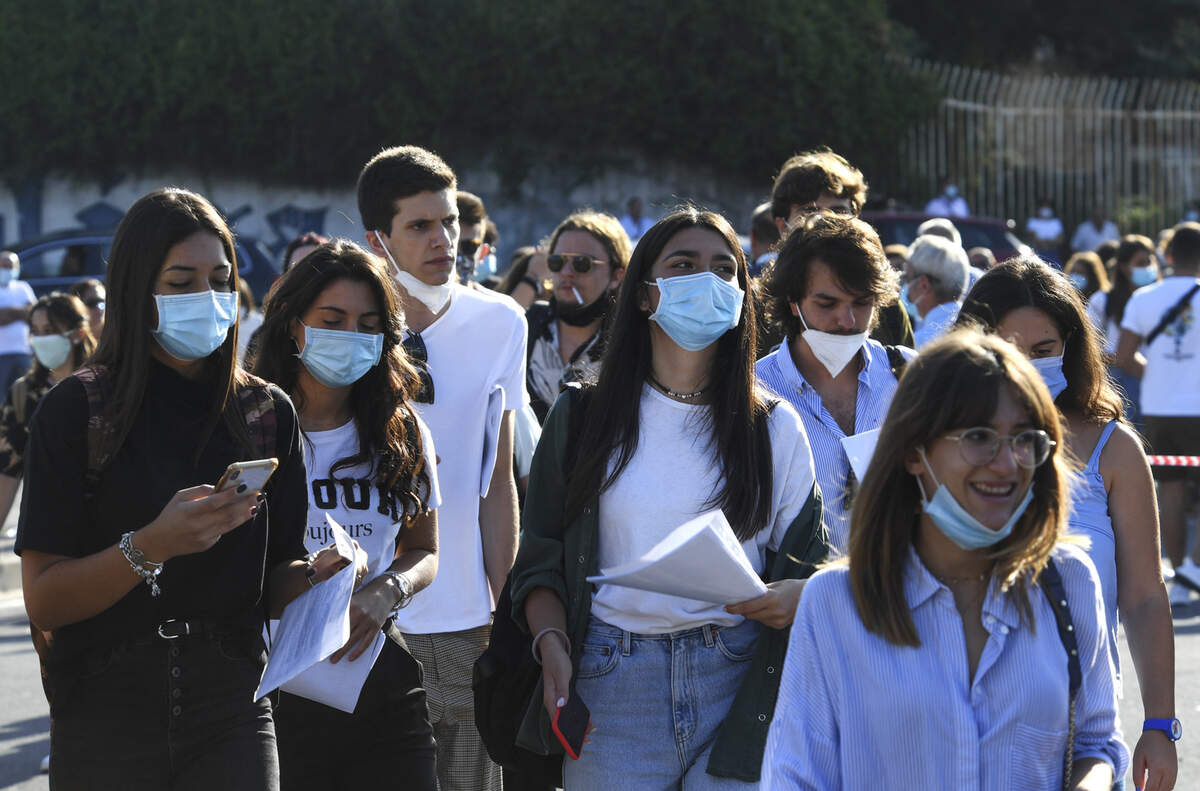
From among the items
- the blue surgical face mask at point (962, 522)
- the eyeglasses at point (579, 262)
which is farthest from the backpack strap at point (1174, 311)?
the blue surgical face mask at point (962, 522)

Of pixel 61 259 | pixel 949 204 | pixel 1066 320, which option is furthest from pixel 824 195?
pixel 949 204

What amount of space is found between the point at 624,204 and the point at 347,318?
65.4 ft

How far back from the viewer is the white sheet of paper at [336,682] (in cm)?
389

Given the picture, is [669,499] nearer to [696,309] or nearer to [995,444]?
[696,309]

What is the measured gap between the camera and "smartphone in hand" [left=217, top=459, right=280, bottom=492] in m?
3.15

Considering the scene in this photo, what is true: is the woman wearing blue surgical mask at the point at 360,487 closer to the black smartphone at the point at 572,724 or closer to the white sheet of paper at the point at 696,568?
the black smartphone at the point at 572,724

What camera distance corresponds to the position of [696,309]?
3.86 metres

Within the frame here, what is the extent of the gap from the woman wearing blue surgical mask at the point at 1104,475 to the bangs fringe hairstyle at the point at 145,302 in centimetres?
161

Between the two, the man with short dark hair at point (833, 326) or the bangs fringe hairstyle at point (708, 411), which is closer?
the bangs fringe hairstyle at point (708, 411)

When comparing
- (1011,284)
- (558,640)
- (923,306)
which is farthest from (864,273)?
(923,306)

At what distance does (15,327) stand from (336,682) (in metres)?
12.8

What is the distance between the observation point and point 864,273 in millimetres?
4645

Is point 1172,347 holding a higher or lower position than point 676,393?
lower

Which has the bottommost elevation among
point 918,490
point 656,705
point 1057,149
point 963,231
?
point 656,705
